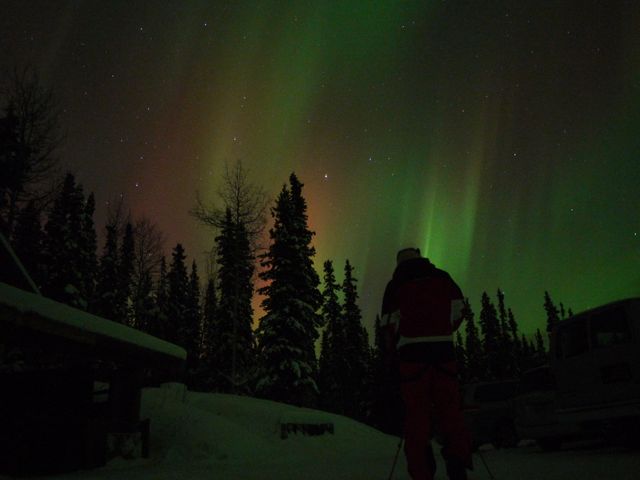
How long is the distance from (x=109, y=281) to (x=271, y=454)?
1299 inches

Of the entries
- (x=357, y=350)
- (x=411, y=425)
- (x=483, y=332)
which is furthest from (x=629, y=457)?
(x=483, y=332)

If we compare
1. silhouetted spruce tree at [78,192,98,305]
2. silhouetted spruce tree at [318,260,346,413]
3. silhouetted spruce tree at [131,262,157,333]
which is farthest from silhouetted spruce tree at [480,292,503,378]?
Answer: silhouetted spruce tree at [78,192,98,305]

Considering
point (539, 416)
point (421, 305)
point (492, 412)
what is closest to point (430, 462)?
point (421, 305)

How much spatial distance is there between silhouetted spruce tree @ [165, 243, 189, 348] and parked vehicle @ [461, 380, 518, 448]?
110ft

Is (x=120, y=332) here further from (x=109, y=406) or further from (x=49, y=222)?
(x=49, y=222)

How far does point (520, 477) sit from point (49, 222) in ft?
105

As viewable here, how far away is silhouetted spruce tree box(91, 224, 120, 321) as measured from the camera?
37.7 meters

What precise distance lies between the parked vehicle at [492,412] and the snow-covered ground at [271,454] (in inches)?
24.1

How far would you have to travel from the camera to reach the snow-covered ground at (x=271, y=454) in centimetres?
627

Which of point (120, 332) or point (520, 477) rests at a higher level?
point (120, 332)

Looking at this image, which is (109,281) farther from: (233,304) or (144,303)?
(233,304)

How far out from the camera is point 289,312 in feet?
93.9

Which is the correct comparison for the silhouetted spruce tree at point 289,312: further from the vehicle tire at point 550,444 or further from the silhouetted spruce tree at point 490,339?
the silhouetted spruce tree at point 490,339

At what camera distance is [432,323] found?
4.55m
